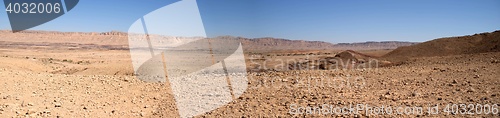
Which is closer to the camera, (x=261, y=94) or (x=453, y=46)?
(x=261, y=94)

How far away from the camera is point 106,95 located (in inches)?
289

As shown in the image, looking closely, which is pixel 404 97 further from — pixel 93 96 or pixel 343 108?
pixel 93 96

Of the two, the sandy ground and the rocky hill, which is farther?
the rocky hill

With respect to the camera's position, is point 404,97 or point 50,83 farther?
point 50,83

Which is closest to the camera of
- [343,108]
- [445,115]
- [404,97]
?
[445,115]

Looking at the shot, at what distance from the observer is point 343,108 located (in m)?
5.78

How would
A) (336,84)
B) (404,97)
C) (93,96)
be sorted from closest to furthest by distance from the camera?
1. (404,97)
2. (93,96)
3. (336,84)

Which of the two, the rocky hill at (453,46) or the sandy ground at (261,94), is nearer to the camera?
the sandy ground at (261,94)

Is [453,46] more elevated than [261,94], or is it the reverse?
[453,46]

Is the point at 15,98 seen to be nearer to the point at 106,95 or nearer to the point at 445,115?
the point at 106,95

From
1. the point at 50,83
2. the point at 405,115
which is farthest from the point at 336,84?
the point at 50,83

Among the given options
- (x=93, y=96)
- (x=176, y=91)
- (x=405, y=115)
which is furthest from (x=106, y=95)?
(x=405, y=115)

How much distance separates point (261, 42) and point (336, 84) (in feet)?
537

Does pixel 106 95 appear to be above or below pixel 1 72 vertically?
below
